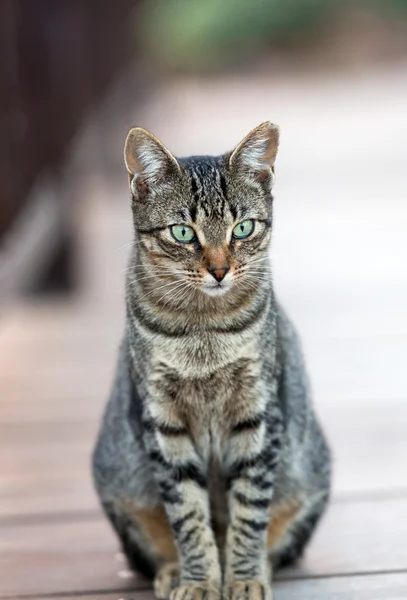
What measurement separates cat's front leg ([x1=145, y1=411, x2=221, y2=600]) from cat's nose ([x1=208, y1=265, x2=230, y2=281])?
0.35 meters

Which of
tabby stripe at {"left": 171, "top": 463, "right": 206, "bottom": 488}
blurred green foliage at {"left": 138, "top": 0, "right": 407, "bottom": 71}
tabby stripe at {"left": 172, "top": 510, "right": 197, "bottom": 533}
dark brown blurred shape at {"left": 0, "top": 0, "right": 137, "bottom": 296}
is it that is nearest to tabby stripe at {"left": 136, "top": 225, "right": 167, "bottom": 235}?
tabby stripe at {"left": 171, "top": 463, "right": 206, "bottom": 488}

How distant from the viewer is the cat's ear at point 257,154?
2.46 m

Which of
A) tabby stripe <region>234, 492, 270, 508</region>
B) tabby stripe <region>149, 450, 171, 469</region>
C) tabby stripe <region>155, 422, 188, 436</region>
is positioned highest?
tabby stripe <region>155, 422, 188, 436</region>

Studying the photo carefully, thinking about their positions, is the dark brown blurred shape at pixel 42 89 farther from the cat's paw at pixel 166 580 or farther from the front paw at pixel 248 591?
the front paw at pixel 248 591

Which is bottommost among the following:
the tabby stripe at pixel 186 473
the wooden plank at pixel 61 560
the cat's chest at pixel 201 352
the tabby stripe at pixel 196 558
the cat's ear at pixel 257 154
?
the wooden plank at pixel 61 560

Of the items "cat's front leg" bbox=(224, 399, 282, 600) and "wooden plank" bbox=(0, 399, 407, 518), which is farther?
"wooden plank" bbox=(0, 399, 407, 518)

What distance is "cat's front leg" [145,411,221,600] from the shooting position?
98.3 inches

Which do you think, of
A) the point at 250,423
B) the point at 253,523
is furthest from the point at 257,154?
the point at 253,523

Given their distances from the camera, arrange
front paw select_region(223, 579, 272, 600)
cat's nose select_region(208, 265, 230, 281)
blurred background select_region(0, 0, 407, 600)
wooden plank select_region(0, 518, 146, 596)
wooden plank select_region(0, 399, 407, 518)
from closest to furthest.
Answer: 1. cat's nose select_region(208, 265, 230, 281)
2. front paw select_region(223, 579, 272, 600)
3. wooden plank select_region(0, 518, 146, 596)
4. blurred background select_region(0, 0, 407, 600)
5. wooden plank select_region(0, 399, 407, 518)

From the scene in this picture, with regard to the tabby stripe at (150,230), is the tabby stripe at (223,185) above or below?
above

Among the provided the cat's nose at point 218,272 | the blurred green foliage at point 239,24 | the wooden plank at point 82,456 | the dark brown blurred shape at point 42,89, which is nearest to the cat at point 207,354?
the cat's nose at point 218,272

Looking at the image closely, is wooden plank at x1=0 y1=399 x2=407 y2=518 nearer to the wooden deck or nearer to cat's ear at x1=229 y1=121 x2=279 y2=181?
the wooden deck

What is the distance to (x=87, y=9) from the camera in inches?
318

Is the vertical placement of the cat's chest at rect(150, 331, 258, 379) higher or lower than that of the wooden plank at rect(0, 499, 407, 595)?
higher
